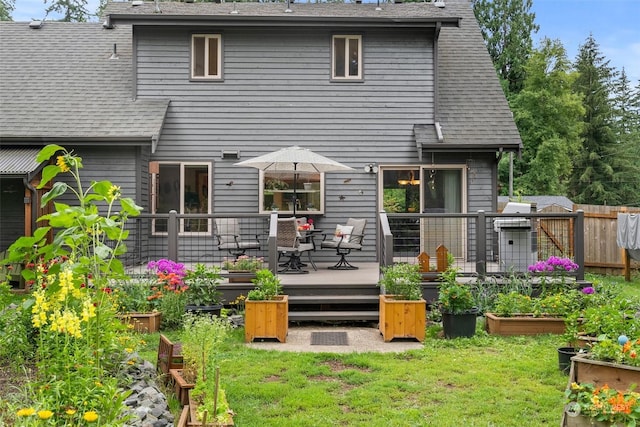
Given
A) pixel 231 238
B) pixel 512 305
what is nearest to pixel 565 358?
pixel 512 305

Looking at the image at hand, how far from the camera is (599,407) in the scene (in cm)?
321

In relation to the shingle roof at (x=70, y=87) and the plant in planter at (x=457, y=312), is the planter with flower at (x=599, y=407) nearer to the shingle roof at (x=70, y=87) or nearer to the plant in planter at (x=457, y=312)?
the plant in planter at (x=457, y=312)

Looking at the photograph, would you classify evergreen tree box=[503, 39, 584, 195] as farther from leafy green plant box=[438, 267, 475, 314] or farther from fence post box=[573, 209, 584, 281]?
leafy green plant box=[438, 267, 475, 314]

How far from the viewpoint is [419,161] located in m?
10.7

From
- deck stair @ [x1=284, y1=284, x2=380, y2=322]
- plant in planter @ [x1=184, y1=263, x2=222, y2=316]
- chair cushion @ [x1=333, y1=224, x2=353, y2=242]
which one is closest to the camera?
plant in planter @ [x1=184, y1=263, x2=222, y2=316]

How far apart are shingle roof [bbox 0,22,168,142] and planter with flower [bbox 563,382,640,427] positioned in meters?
8.22

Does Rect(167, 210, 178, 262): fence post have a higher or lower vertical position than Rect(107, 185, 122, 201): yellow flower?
lower

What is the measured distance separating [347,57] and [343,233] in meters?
3.56

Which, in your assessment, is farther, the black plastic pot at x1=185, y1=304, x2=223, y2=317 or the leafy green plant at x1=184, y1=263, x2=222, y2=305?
the leafy green plant at x1=184, y1=263, x2=222, y2=305

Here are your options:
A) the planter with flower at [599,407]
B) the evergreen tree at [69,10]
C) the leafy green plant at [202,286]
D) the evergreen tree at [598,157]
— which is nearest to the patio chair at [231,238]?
the leafy green plant at [202,286]

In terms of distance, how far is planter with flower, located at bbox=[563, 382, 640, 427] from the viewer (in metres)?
3.11

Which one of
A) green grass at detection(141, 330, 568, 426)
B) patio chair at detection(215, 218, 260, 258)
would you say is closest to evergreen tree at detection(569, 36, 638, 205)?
patio chair at detection(215, 218, 260, 258)

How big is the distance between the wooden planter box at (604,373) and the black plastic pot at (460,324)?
8.13 feet

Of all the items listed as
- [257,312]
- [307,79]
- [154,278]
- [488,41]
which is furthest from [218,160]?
[488,41]
